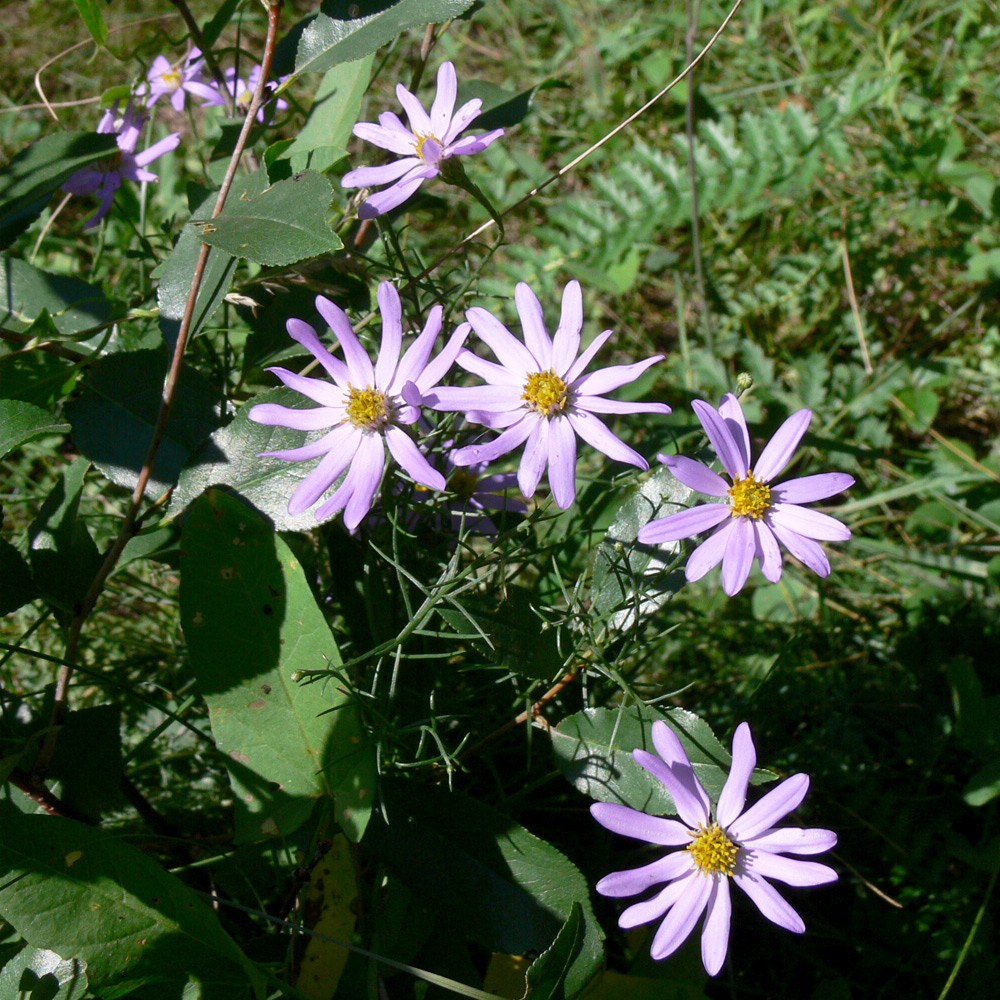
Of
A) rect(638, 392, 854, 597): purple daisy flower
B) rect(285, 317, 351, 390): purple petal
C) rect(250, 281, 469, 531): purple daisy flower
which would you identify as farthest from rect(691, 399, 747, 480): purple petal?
rect(285, 317, 351, 390): purple petal

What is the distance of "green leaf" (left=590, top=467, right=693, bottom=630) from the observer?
2.75 ft

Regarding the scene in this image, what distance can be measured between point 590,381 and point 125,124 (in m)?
0.71

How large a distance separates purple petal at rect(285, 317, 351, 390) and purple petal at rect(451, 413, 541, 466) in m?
0.14

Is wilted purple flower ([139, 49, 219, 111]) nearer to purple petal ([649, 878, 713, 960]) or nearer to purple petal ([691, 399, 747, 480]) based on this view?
purple petal ([691, 399, 747, 480])

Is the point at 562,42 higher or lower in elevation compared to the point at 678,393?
higher

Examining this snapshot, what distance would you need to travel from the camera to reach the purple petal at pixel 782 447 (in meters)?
0.79

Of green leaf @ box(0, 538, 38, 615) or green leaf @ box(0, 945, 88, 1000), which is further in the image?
green leaf @ box(0, 538, 38, 615)

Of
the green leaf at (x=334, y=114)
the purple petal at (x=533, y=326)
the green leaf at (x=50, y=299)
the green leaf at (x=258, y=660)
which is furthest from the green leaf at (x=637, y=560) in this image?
the green leaf at (x=50, y=299)

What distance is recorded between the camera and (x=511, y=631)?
0.79m

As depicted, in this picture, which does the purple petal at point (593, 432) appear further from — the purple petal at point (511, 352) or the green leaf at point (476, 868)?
the green leaf at point (476, 868)

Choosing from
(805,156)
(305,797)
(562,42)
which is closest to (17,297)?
(305,797)

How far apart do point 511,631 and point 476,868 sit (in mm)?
225

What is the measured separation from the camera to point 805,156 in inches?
62.0

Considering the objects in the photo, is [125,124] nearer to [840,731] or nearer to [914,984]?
[840,731]
